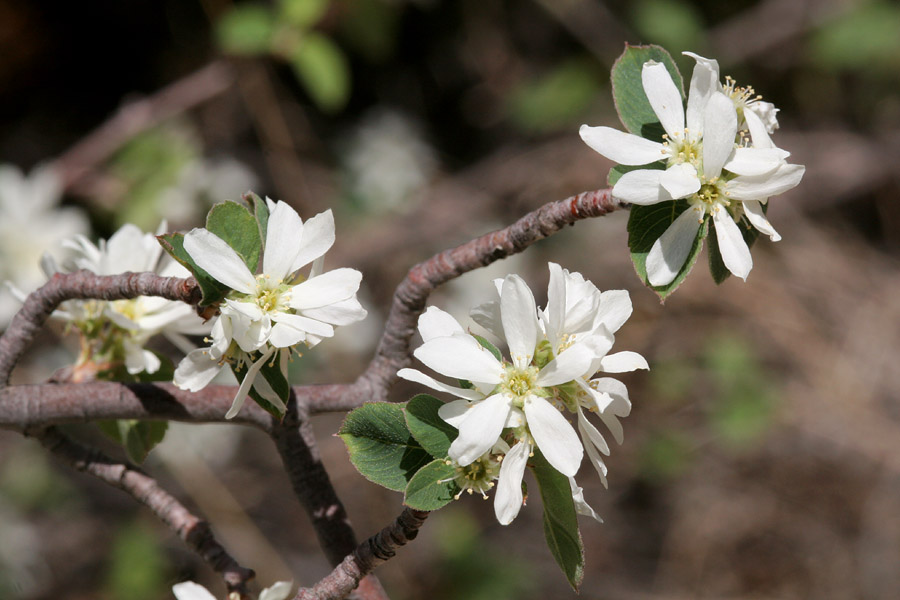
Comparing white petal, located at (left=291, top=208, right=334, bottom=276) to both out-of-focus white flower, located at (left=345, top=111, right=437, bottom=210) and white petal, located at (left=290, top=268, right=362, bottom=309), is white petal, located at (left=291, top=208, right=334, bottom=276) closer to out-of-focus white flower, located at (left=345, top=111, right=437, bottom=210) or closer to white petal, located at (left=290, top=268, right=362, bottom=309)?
white petal, located at (left=290, top=268, right=362, bottom=309)

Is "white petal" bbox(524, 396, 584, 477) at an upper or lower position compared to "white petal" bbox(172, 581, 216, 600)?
upper

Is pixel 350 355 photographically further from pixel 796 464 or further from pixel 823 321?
pixel 823 321

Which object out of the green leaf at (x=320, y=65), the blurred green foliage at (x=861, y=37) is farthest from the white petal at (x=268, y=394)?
the blurred green foliage at (x=861, y=37)

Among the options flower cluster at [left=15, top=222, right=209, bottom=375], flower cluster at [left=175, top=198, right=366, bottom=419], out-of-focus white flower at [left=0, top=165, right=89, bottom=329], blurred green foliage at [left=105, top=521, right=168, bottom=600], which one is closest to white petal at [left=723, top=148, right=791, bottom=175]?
flower cluster at [left=175, top=198, right=366, bottom=419]

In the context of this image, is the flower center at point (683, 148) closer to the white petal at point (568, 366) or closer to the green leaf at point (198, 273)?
the white petal at point (568, 366)

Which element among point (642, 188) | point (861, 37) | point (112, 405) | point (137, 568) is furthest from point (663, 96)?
point (861, 37)
